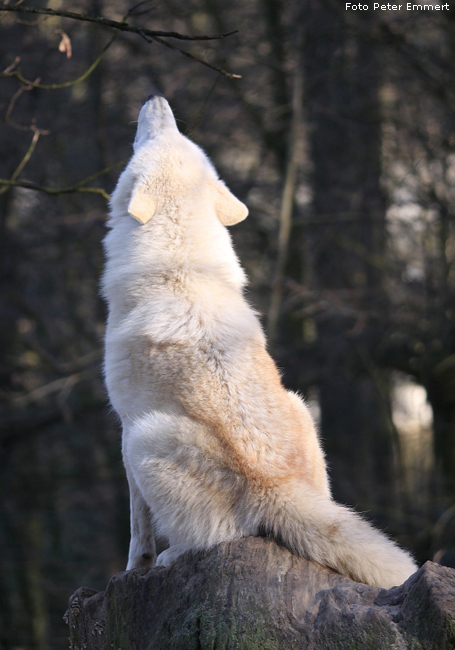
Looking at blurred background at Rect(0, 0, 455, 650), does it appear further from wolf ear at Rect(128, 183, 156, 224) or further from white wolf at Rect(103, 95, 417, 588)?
wolf ear at Rect(128, 183, 156, 224)

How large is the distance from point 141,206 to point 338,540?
1972mm

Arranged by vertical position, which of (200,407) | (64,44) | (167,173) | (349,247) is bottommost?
(200,407)

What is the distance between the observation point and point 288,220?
9.83 metres

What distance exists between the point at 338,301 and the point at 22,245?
5031 mm

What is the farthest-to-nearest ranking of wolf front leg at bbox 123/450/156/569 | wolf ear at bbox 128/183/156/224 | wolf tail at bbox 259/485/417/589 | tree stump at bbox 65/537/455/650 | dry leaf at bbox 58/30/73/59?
dry leaf at bbox 58/30/73/59 → wolf ear at bbox 128/183/156/224 → wolf front leg at bbox 123/450/156/569 → wolf tail at bbox 259/485/417/589 → tree stump at bbox 65/537/455/650

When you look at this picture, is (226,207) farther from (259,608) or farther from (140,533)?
(259,608)

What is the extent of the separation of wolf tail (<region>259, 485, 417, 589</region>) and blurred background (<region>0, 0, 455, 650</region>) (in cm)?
628

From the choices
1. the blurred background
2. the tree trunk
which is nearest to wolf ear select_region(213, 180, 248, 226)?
the blurred background

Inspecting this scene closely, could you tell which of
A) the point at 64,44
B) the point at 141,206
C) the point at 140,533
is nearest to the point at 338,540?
the point at 140,533

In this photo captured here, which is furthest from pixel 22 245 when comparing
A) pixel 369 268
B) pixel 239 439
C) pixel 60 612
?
pixel 239 439

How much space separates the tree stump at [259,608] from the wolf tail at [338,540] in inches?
2.5

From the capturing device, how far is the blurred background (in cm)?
994

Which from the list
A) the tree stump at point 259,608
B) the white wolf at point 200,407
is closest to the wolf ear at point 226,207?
the white wolf at point 200,407

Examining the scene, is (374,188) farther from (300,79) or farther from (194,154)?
(194,154)
